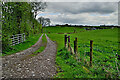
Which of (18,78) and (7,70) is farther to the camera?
(7,70)

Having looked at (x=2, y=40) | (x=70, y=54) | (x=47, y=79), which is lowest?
(x=47, y=79)

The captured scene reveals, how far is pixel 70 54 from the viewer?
36.8ft

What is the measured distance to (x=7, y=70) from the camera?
26.1ft

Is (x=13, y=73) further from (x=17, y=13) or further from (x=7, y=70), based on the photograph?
(x=17, y=13)

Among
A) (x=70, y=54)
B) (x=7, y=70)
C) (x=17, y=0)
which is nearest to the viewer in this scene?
(x=7, y=70)

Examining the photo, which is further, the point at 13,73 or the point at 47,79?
the point at 13,73

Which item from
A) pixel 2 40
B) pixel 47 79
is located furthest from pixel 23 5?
pixel 47 79

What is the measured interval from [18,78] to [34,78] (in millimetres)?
1047

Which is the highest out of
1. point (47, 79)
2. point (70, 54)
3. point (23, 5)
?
point (23, 5)

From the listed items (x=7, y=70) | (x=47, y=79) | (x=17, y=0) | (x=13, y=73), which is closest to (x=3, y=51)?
Answer: (x=7, y=70)

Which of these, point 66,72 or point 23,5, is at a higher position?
point 23,5

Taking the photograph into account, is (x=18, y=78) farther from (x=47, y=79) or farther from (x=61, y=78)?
(x=61, y=78)

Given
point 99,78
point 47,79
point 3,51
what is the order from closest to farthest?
point 99,78 → point 47,79 → point 3,51

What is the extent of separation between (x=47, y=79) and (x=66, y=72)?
1574 millimetres
